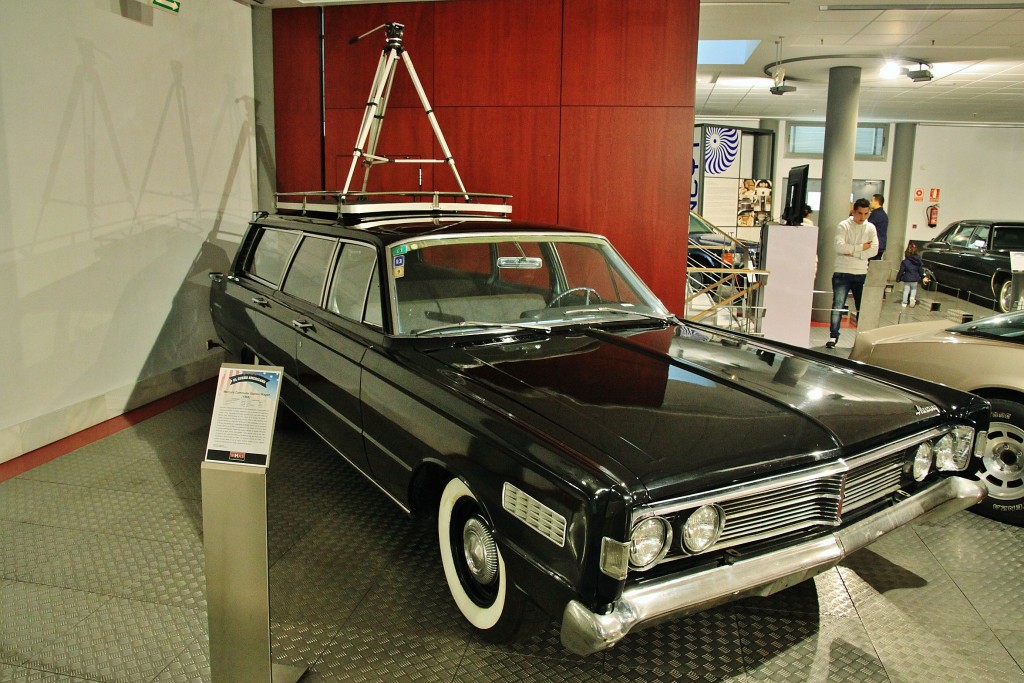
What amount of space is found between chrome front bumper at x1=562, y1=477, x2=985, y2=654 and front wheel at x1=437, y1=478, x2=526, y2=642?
0.40m

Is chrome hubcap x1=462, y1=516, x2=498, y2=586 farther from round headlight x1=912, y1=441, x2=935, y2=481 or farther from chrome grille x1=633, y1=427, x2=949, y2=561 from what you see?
round headlight x1=912, y1=441, x2=935, y2=481

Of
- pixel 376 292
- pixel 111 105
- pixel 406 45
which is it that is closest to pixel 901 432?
pixel 376 292

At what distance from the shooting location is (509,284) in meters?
3.36

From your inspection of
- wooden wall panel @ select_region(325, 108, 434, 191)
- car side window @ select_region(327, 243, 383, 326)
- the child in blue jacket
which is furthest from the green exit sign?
the child in blue jacket

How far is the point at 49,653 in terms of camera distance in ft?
8.26

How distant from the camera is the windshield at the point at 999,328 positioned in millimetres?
3889

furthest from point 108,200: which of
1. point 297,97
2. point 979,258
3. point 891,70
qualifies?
point 979,258

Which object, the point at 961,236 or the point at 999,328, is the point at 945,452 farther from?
the point at 961,236

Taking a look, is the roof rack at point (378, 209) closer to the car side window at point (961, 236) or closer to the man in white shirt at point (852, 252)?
the man in white shirt at point (852, 252)

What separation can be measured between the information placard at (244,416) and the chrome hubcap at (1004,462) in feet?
11.1

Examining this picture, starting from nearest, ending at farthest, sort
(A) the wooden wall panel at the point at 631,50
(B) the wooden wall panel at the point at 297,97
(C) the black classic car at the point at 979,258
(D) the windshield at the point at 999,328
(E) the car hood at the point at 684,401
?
(E) the car hood at the point at 684,401, (D) the windshield at the point at 999,328, (A) the wooden wall panel at the point at 631,50, (B) the wooden wall panel at the point at 297,97, (C) the black classic car at the point at 979,258

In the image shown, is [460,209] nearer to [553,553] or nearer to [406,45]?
[553,553]

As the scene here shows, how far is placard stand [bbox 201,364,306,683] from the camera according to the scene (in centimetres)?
208

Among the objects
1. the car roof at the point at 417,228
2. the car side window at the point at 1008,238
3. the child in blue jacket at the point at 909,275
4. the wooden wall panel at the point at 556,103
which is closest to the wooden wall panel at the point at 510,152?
the wooden wall panel at the point at 556,103
